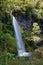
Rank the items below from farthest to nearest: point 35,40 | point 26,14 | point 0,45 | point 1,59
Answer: point 26,14
point 35,40
point 0,45
point 1,59

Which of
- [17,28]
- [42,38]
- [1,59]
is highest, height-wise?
[1,59]

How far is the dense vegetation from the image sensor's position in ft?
55.4

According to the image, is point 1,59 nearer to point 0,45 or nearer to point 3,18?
point 0,45

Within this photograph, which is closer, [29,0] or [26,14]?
[26,14]

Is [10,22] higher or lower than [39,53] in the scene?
higher

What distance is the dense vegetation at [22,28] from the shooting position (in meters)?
16.9

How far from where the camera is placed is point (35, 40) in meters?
21.0

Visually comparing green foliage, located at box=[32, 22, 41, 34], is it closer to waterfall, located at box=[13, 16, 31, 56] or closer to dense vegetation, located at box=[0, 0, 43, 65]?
dense vegetation, located at box=[0, 0, 43, 65]

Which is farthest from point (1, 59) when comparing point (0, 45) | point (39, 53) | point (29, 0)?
point (29, 0)

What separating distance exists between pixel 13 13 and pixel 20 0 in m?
2.35

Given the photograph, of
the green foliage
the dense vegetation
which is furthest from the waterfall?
the green foliage

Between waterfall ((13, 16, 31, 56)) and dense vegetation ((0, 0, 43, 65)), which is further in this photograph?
waterfall ((13, 16, 31, 56))

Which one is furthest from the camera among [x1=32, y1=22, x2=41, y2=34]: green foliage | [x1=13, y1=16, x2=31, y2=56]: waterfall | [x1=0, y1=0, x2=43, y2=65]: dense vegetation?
[x1=32, y1=22, x2=41, y2=34]: green foliage

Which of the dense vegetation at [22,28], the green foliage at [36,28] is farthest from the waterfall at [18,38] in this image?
the green foliage at [36,28]
